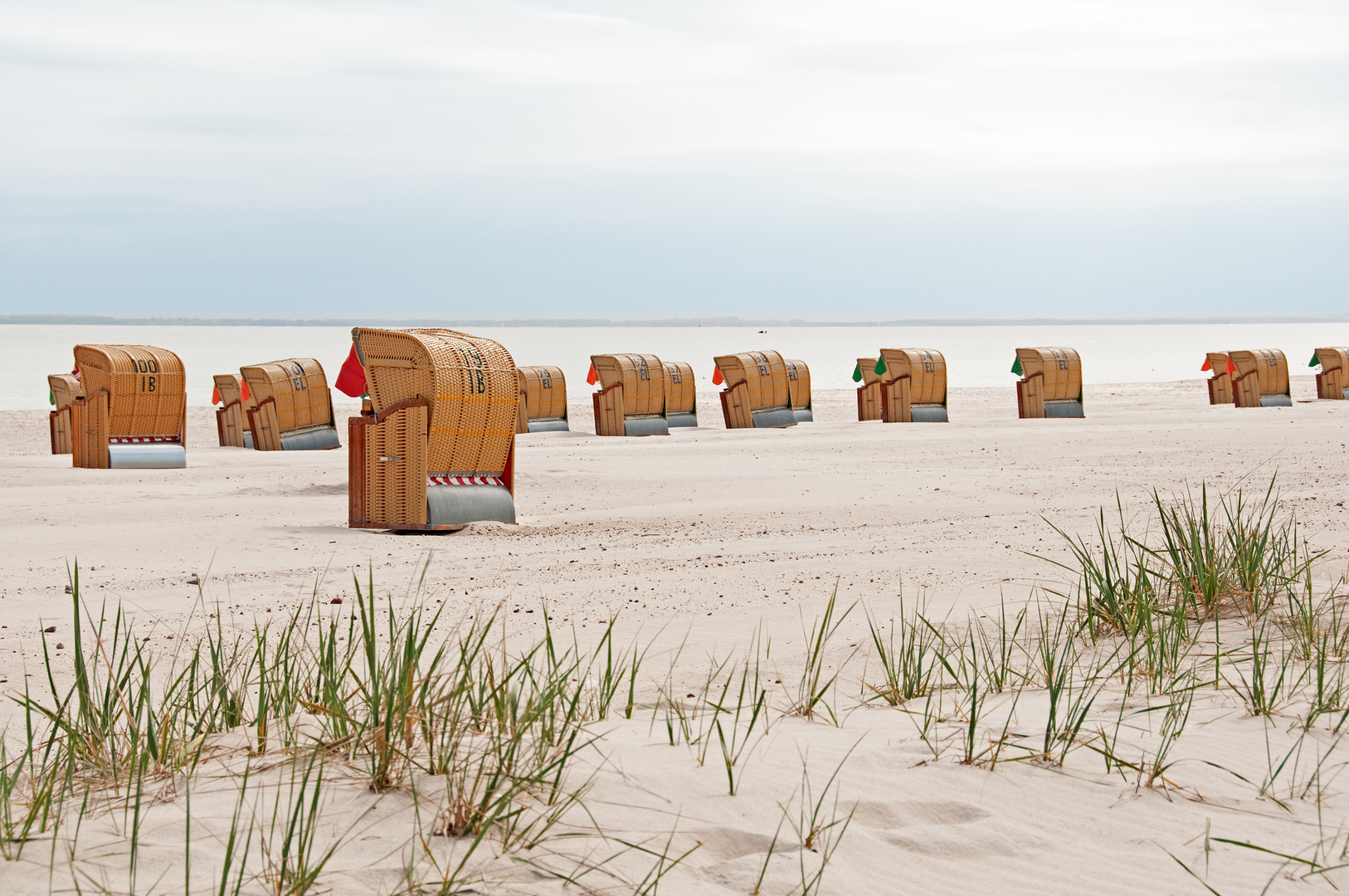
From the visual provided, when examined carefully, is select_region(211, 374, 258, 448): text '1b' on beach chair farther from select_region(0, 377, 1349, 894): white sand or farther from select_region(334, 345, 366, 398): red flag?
select_region(334, 345, 366, 398): red flag

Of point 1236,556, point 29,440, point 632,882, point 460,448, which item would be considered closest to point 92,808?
point 632,882

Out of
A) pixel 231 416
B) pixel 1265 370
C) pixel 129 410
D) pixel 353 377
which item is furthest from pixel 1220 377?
pixel 129 410

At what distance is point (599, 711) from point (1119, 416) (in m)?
22.6

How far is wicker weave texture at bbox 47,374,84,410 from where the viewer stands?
17.6m

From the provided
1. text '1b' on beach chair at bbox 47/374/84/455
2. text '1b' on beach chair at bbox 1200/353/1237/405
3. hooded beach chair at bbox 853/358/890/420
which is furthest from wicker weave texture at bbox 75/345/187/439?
text '1b' on beach chair at bbox 1200/353/1237/405

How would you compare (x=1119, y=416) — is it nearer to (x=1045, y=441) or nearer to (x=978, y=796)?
(x=1045, y=441)

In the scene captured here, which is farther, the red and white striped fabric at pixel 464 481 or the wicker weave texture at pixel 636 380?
the wicker weave texture at pixel 636 380

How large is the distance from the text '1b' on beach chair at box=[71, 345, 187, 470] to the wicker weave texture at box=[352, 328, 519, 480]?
6769 millimetres

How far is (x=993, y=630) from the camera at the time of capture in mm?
5504

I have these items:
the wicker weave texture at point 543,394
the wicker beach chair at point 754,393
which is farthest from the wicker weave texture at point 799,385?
the wicker weave texture at point 543,394

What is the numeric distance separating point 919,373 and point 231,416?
13585 mm

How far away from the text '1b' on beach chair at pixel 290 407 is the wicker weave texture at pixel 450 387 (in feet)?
31.8

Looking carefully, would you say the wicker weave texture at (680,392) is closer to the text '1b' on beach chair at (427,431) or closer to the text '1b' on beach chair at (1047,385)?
the text '1b' on beach chair at (1047,385)

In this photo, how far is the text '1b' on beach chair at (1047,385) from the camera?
24.1m
